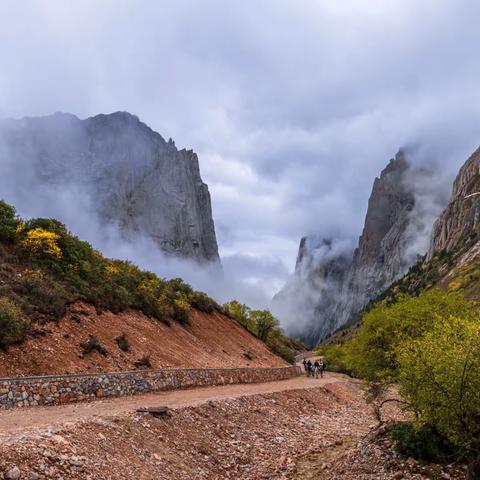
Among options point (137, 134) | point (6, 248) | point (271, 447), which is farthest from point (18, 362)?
point (137, 134)

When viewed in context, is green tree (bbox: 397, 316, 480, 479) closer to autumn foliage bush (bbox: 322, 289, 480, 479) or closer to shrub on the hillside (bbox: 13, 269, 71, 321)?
autumn foliage bush (bbox: 322, 289, 480, 479)

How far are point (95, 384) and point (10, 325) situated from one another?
16.6 feet

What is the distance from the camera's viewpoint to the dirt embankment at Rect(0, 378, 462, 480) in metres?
13.8

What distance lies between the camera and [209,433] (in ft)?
73.8

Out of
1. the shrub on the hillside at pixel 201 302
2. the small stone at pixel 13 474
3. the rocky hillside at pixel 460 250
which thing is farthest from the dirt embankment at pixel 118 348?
the rocky hillside at pixel 460 250

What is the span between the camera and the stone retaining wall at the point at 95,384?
20094mm

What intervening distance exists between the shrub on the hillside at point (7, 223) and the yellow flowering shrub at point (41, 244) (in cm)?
124

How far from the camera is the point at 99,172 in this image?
17525 cm

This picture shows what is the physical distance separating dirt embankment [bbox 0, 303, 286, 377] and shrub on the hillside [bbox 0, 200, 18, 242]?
867 centimetres

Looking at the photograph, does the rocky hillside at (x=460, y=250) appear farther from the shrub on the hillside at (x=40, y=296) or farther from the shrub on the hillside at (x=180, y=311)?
the shrub on the hillside at (x=40, y=296)

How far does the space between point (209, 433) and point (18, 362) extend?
9622 millimetres

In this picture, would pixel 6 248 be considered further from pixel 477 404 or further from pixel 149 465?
pixel 477 404

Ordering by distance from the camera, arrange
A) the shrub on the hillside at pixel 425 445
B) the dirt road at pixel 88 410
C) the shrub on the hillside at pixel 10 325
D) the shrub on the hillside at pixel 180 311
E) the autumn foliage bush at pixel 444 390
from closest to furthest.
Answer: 1. the autumn foliage bush at pixel 444 390
2. the dirt road at pixel 88 410
3. the shrub on the hillside at pixel 425 445
4. the shrub on the hillside at pixel 10 325
5. the shrub on the hillside at pixel 180 311

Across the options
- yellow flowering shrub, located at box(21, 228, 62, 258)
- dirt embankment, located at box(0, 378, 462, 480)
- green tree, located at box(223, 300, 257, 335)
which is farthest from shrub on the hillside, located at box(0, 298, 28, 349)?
green tree, located at box(223, 300, 257, 335)
